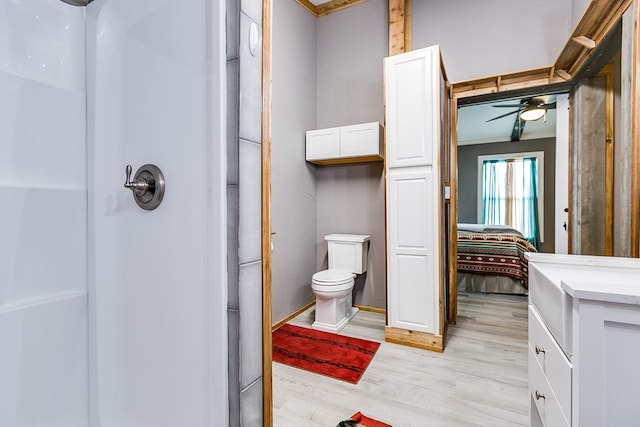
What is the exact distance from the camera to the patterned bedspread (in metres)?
3.46

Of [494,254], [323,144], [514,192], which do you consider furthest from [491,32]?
[514,192]

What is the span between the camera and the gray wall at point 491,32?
91.4 inches

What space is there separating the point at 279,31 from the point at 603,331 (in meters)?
2.98

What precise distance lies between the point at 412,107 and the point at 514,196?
5.47 meters

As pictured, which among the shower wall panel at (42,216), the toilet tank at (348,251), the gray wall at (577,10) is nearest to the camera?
the shower wall panel at (42,216)

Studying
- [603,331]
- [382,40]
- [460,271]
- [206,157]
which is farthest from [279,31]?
[460,271]

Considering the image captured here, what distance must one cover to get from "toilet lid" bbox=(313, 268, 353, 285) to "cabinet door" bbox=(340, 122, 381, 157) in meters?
1.12

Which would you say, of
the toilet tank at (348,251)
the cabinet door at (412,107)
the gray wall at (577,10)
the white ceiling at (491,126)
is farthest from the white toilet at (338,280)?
the white ceiling at (491,126)

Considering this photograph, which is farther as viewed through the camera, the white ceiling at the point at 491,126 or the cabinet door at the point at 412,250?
the white ceiling at the point at 491,126

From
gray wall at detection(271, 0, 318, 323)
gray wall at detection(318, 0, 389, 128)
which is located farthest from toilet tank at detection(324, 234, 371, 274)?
gray wall at detection(318, 0, 389, 128)

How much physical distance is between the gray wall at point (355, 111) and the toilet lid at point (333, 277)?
1.40 feet

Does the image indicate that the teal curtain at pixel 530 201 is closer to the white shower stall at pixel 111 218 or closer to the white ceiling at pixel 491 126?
the white ceiling at pixel 491 126

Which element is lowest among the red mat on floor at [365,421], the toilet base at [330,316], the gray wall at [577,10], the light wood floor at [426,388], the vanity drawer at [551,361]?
the light wood floor at [426,388]

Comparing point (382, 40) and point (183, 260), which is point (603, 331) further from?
point (382, 40)
